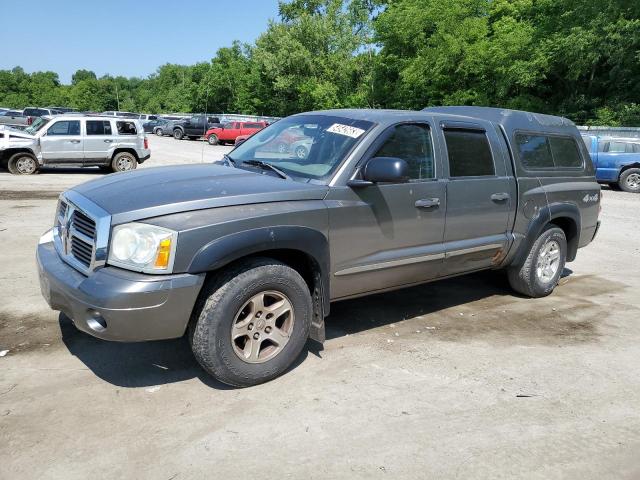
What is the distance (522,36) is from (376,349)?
31.7m

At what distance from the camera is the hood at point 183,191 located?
3.27 m

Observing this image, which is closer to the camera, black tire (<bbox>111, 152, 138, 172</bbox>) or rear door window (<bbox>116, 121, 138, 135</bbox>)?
black tire (<bbox>111, 152, 138, 172</bbox>)

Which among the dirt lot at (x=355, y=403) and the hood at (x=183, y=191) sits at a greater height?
the hood at (x=183, y=191)

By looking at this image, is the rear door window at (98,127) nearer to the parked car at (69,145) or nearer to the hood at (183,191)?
the parked car at (69,145)

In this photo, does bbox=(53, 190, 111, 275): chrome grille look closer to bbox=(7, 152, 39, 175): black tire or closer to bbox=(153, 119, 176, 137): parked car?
bbox=(7, 152, 39, 175): black tire

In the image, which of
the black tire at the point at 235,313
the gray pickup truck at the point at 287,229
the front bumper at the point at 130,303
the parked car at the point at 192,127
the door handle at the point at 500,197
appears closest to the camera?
the front bumper at the point at 130,303

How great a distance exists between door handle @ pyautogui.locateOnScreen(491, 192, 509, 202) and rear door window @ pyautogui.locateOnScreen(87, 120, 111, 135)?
14025 millimetres

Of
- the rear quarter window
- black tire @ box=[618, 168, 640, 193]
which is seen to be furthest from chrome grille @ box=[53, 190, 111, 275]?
black tire @ box=[618, 168, 640, 193]

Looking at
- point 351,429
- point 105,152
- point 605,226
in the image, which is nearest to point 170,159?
point 105,152

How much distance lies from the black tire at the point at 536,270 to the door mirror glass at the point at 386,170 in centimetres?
242

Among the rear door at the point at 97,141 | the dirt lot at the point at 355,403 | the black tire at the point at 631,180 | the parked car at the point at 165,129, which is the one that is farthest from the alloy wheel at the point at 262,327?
the parked car at the point at 165,129

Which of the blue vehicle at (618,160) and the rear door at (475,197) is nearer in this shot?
the rear door at (475,197)

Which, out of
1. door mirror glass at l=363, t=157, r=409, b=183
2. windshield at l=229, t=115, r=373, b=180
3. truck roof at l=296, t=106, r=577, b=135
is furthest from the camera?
A: truck roof at l=296, t=106, r=577, b=135

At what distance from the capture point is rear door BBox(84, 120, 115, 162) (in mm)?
16047
